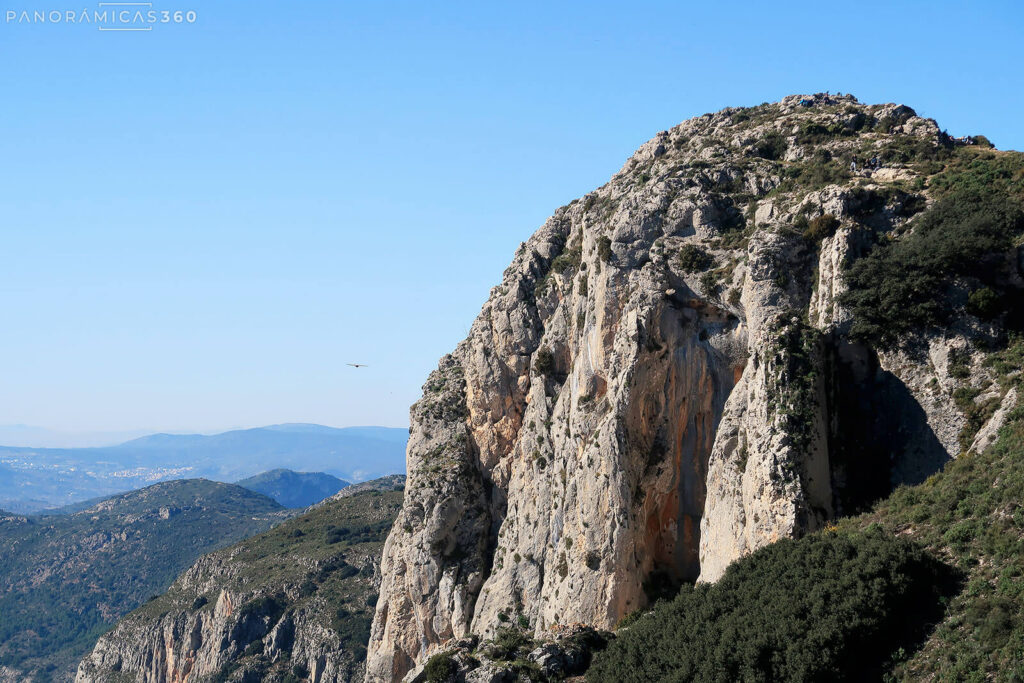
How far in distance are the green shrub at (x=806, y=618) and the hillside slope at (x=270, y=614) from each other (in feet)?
219

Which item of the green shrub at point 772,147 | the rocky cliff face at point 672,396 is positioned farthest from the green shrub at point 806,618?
the green shrub at point 772,147

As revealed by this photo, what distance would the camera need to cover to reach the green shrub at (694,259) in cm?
5162

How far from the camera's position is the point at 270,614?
11700cm

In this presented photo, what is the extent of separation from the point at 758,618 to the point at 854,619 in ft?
12.4

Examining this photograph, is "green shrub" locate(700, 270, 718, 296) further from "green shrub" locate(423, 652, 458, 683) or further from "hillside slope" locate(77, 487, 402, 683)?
"hillside slope" locate(77, 487, 402, 683)

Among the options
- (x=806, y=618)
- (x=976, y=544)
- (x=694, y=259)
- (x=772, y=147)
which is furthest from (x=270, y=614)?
(x=976, y=544)

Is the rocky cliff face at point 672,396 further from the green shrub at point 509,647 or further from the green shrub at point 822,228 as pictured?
the green shrub at point 509,647

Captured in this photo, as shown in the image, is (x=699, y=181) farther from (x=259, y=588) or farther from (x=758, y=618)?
(x=259, y=588)

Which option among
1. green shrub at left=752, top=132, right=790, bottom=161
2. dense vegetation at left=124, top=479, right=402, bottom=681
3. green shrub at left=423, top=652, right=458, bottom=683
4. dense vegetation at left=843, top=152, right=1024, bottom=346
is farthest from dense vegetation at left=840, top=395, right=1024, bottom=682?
dense vegetation at left=124, top=479, right=402, bottom=681

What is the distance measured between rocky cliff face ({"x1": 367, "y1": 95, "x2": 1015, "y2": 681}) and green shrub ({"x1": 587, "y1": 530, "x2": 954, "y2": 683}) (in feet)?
10.8

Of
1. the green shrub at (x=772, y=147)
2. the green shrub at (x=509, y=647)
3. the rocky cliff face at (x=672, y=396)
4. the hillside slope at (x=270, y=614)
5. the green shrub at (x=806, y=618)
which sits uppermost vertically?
the green shrub at (x=772, y=147)

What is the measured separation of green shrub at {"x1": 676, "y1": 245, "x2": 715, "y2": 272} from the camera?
51.6 metres

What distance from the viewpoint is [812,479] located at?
4212 centimetres

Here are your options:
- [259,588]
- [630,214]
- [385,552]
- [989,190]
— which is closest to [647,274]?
[630,214]
